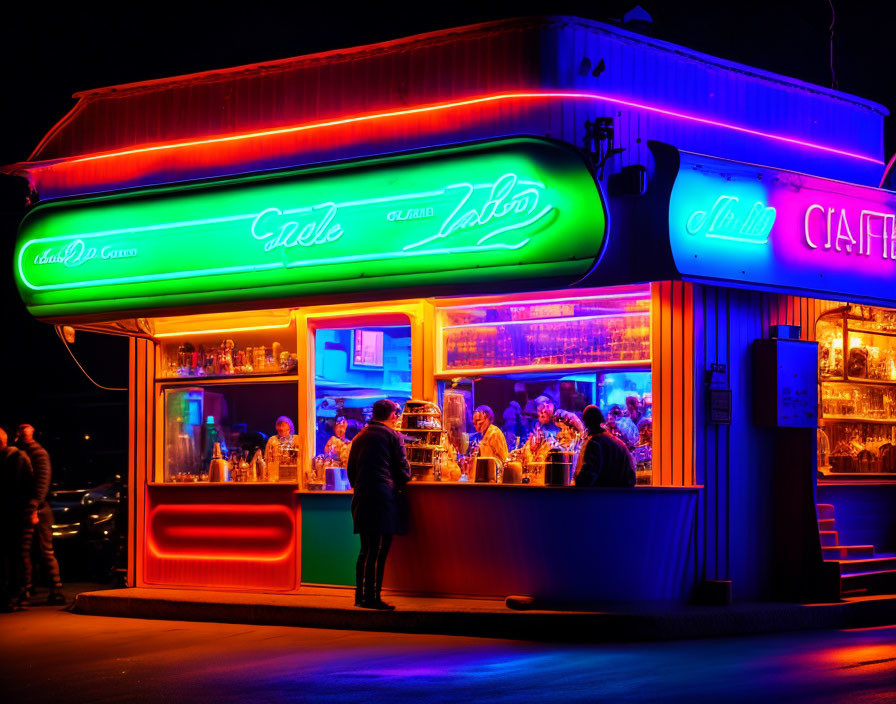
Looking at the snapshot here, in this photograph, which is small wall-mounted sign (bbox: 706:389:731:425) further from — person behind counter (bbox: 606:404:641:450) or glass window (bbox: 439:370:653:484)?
person behind counter (bbox: 606:404:641:450)

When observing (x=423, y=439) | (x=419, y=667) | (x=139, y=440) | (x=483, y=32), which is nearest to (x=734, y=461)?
(x=423, y=439)

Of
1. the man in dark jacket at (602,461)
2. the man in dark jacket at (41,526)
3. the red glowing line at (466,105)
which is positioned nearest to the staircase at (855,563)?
the man in dark jacket at (602,461)

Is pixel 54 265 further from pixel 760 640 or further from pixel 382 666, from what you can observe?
pixel 760 640

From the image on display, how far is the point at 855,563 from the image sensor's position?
43.5 feet

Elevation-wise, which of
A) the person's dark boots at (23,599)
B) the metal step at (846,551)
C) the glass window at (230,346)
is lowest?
the person's dark boots at (23,599)

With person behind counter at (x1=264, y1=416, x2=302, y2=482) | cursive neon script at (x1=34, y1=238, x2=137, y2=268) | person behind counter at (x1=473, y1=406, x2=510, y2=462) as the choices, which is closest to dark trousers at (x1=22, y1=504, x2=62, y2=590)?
person behind counter at (x1=264, y1=416, x2=302, y2=482)

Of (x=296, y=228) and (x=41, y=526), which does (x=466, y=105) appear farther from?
(x=41, y=526)

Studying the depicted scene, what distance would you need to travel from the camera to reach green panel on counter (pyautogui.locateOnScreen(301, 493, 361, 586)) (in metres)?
13.1

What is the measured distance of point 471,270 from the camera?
11836 mm

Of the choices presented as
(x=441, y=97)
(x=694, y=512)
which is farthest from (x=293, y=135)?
(x=694, y=512)

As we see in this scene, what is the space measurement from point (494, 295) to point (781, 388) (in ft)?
10.4

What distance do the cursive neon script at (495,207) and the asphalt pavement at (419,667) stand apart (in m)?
3.81

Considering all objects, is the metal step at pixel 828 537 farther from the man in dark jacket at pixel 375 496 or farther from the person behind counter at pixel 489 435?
the man in dark jacket at pixel 375 496

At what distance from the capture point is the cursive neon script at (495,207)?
11.5m
